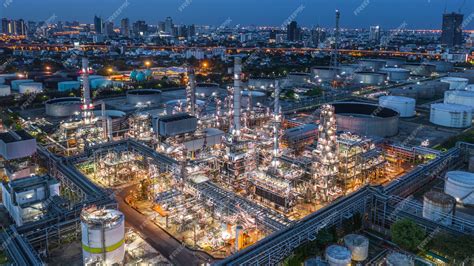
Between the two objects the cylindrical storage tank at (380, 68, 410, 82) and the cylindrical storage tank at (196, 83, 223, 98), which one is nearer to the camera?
the cylindrical storage tank at (196, 83, 223, 98)

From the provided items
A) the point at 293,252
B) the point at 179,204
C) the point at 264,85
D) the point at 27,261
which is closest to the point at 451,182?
the point at 293,252

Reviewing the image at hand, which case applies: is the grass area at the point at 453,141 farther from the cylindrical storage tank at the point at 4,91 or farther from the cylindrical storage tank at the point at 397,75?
the cylindrical storage tank at the point at 4,91

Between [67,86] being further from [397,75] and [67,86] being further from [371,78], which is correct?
[397,75]

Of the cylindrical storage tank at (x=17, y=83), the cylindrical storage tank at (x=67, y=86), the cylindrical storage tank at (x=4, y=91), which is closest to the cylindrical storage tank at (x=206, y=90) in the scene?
the cylindrical storage tank at (x=67, y=86)

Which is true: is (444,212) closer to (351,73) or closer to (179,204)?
(179,204)

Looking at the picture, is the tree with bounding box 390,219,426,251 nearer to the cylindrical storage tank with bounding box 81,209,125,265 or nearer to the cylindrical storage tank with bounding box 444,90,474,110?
the cylindrical storage tank with bounding box 81,209,125,265

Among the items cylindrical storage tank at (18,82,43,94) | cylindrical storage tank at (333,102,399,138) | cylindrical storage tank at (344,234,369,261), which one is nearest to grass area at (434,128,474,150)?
cylindrical storage tank at (333,102,399,138)

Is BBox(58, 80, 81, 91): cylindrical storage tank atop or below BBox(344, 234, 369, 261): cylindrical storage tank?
atop
